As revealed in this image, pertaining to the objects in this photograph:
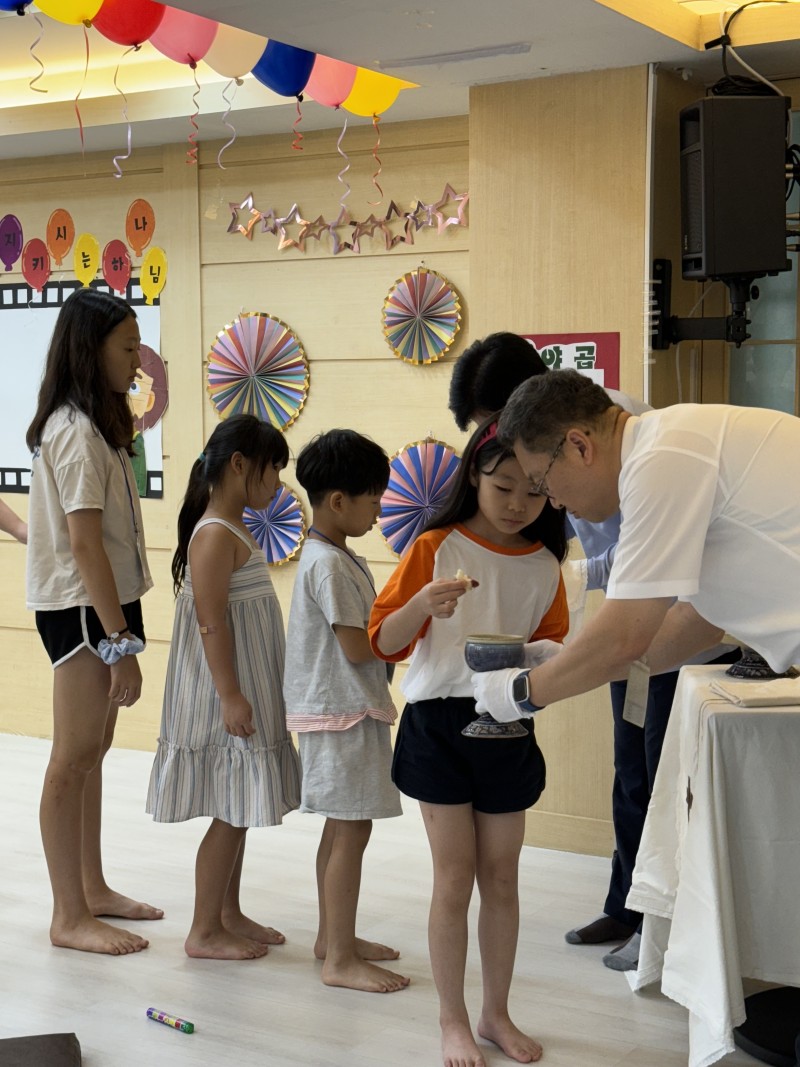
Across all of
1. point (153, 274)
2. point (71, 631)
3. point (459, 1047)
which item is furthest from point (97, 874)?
point (153, 274)

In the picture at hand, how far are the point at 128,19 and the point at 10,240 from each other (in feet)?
7.37

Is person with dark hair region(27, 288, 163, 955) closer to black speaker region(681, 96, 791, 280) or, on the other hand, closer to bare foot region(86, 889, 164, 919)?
bare foot region(86, 889, 164, 919)

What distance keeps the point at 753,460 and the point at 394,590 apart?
761 millimetres

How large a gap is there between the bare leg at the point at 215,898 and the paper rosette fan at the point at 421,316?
1.94 metres

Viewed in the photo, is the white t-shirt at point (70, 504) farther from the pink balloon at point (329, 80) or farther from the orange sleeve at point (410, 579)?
the pink balloon at point (329, 80)

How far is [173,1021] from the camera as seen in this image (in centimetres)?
261

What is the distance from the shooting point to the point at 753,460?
1.92 m

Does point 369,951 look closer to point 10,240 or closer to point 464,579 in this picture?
point 464,579

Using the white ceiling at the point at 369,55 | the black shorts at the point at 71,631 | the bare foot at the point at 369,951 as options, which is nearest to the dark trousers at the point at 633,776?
the bare foot at the point at 369,951

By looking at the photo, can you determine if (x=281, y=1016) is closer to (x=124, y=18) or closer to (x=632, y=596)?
(x=632, y=596)

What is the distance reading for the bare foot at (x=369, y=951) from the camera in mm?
2988

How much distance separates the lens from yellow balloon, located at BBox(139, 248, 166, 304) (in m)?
4.89

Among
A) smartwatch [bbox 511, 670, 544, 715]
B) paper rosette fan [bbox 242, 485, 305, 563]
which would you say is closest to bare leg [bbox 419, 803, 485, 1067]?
smartwatch [bbox 511, 670, 544, 715]

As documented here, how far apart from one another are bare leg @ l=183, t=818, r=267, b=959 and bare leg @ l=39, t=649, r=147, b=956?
0.52 ft
